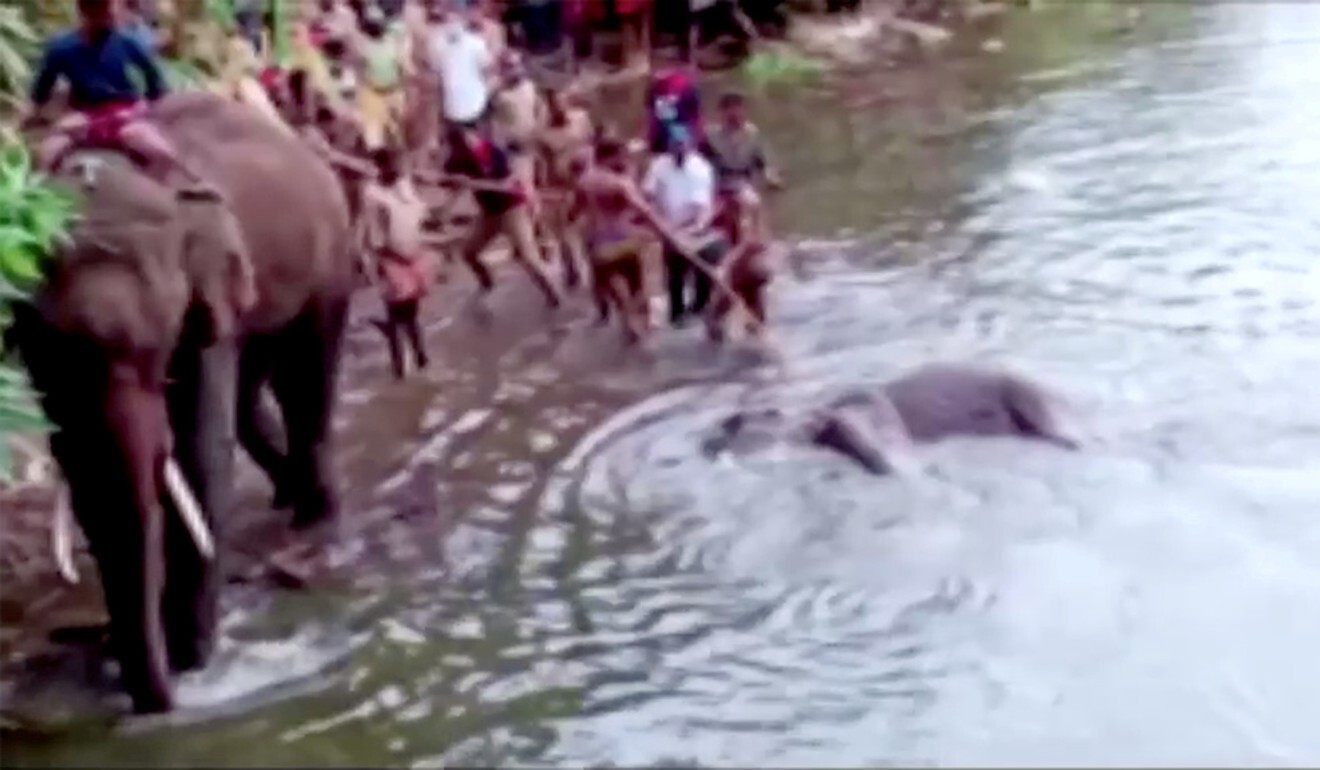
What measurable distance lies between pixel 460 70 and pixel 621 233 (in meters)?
3.33

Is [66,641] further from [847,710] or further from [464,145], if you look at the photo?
[464,145]

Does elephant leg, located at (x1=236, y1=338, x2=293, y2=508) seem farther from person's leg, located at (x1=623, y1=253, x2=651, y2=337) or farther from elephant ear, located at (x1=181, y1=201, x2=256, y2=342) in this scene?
person's leg, located at (x1=623, y1=253, x2=651, y2=337)

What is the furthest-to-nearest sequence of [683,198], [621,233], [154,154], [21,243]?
[683,198], [621,233], [154,154], [21,243]

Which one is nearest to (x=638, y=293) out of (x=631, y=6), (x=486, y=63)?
(x=486, y=63)

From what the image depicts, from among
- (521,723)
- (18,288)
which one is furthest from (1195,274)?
(18,288)

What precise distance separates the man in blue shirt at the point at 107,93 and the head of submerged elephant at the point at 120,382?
0.28 meters

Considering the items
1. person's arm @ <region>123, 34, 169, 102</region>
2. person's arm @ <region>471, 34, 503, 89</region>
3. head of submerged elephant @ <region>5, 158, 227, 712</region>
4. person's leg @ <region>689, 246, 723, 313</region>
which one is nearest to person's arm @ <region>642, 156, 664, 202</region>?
person's leg @ <region>689, 246, 723, 313</region>

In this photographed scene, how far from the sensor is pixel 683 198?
1188 cm

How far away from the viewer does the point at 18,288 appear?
7.15 m

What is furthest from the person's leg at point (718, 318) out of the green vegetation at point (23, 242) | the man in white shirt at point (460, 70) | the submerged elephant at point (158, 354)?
the green vegetation at point (23, 242)

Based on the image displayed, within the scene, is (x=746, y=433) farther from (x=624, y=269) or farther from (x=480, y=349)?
(x=480, y=349)

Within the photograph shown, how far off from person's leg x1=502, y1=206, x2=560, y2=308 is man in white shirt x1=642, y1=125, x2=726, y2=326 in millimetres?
679

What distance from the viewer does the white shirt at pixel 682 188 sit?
11.8 m

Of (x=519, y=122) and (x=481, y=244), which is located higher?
(x=519, y=122)
